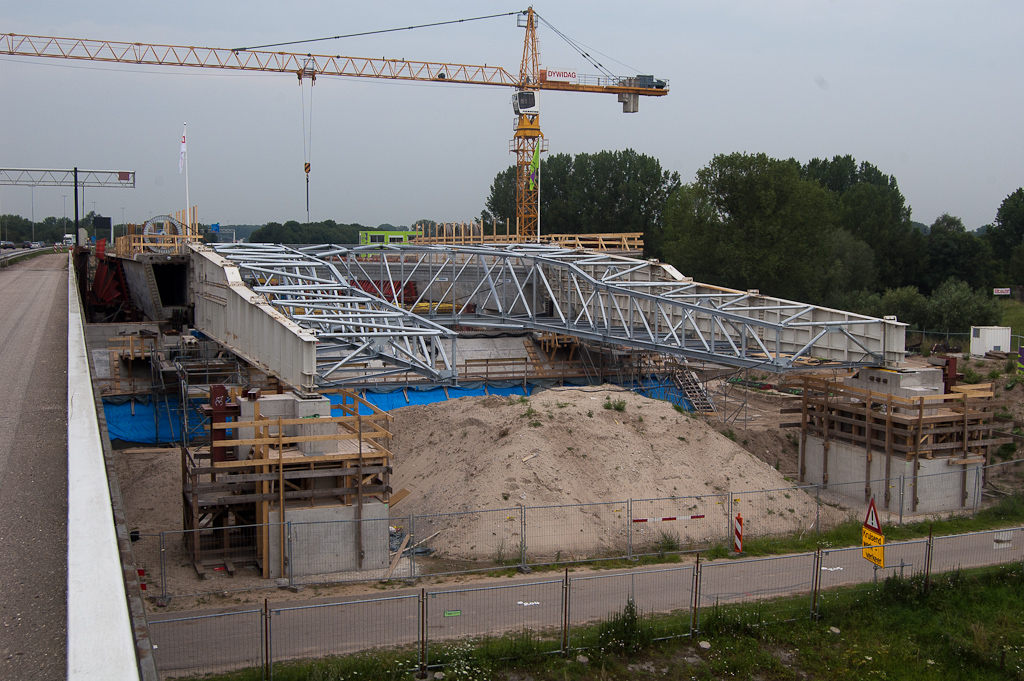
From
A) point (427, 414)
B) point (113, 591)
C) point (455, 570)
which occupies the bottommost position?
point (455, 570)

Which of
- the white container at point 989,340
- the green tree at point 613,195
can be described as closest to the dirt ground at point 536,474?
Result: the white container at point 989,340

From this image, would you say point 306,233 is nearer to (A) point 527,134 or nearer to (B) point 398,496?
(A) point 527,134

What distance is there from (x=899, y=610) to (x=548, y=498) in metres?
7.97

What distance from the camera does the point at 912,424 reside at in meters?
23.8

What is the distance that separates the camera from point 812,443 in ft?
90.9

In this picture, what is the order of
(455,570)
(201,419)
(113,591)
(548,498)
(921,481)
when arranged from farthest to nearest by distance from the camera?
(201,419) < (921,481) < (548,498) < (455,570) < (113,591)

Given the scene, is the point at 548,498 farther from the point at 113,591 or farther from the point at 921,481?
the point at 113,591

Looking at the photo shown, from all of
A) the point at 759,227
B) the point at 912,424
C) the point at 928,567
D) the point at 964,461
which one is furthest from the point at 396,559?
the point at 759,227

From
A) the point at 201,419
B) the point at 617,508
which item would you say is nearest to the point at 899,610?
the point at 617,508

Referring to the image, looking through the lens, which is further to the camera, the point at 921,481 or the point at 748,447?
the point at 748,447

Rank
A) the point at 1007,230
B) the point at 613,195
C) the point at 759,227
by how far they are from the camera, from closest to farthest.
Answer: the point at 759,227
the point at 1007,230
the point at 613,195

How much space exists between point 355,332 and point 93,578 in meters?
14.8

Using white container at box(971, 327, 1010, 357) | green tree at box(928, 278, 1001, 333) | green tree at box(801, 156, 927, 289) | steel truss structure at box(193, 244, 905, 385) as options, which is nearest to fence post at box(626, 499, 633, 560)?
steel truss structure at box(193, 244, 905, 385)

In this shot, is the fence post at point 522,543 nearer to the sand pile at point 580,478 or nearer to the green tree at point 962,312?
the sand pile at point 580,478
